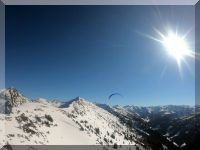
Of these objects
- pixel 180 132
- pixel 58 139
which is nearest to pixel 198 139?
pixel 180 132

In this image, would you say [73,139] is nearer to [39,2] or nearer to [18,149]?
[18,149]

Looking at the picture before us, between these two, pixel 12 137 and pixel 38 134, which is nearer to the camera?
pixel 12 137

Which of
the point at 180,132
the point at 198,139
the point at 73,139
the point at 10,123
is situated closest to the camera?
the point at 10,123

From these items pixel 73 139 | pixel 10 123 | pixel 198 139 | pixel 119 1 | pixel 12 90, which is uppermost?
pixel 119 1

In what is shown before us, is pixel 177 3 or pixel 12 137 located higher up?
pixel 177 3

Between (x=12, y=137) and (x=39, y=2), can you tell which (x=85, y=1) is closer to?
(x=39, y=2)

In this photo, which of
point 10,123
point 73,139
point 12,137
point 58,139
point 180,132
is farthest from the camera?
point 180,132

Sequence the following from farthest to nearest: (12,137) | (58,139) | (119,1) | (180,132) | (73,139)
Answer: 1. (180,132)
2. (73,139)
3. (58,139)
4. (12,137)
5. (119,1)

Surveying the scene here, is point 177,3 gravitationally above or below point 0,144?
above

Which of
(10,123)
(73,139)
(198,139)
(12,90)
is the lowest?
(198,139)
